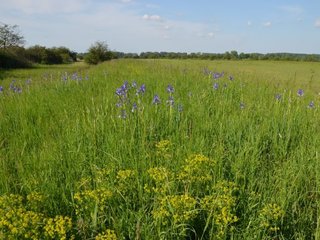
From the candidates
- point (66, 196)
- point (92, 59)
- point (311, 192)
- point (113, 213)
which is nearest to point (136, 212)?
point (113, 213)

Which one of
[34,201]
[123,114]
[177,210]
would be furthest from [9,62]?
[177,210]

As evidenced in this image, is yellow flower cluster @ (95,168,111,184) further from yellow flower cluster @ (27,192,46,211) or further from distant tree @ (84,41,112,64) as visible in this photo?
distant tree @ (84,41,112,64)

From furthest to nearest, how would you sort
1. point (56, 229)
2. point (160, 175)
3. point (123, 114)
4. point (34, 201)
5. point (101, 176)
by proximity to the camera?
point (123, 114), point (101, 176), point (160, 175), point (34, 201), point (56, 229)

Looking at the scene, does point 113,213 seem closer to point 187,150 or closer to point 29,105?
point 187,150

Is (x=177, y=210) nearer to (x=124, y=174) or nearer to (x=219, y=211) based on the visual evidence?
(x=219, y=211)

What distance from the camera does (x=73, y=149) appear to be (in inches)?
104

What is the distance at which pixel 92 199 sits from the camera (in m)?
1.88

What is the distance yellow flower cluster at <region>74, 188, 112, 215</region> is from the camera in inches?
69.4

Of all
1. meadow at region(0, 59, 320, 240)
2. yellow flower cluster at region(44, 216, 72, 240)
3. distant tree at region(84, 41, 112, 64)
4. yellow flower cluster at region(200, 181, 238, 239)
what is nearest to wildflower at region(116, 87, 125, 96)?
meadow at region(0, 59, 320, 240)

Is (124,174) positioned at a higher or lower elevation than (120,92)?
lower

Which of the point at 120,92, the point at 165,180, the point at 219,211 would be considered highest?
the point at 120,92

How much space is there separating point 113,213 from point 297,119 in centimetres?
270

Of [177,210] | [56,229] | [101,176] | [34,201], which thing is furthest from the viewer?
[101,176]

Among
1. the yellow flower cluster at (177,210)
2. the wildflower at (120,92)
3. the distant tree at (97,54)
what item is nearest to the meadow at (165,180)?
the yellow flower cluster at (177,210)
